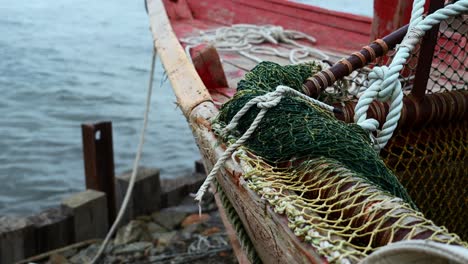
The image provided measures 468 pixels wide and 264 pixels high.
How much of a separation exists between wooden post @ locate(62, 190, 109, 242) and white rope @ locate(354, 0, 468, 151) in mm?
4055

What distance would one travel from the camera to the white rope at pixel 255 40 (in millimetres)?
4359

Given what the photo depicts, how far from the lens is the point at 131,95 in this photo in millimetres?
12352

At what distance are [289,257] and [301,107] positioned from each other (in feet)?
1.89

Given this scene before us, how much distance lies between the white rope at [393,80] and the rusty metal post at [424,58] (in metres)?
0.09

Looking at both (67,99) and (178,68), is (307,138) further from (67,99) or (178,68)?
(67,99)

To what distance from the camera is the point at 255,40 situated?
4793mm

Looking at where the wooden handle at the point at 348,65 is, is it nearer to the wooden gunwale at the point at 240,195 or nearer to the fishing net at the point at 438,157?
the fishing net at the point at 438,157

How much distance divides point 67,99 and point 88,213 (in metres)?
6.69

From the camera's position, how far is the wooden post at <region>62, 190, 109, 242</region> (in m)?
5.44

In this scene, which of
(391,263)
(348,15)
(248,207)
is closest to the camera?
(391,263)

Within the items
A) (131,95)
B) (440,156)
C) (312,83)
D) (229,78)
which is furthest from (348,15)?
(131,95)

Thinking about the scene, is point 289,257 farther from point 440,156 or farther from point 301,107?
point 440,156

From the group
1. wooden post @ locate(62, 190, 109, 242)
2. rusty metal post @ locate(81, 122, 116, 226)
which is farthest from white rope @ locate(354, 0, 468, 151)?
rusty metal post @ locate(81, 122, 116, 226)

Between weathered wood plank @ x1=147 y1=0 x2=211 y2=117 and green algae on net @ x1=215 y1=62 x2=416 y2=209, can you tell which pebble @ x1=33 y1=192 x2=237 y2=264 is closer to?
weathered wood plank @ x1=147 y1=0 x2=211 y2=117
